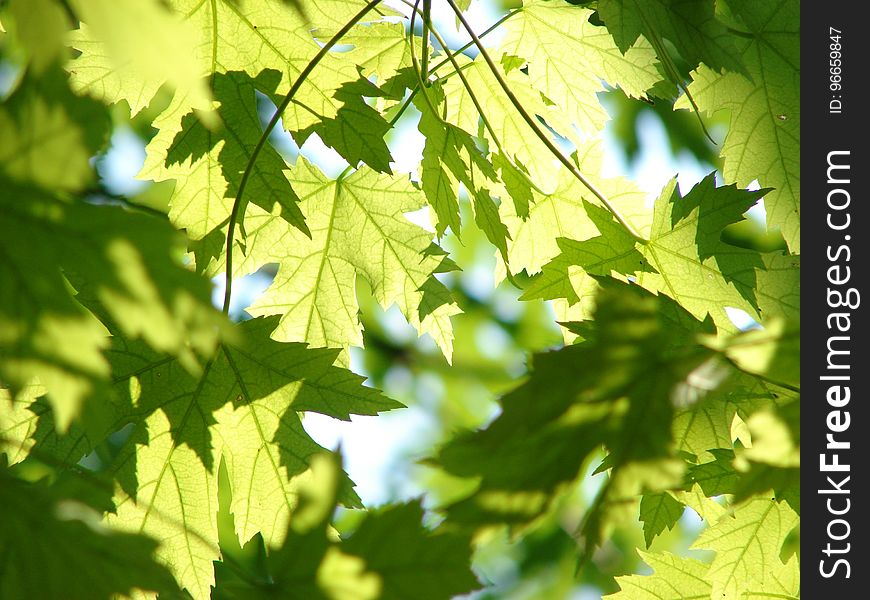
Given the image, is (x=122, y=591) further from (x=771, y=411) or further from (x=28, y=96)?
(x=771, y=411)

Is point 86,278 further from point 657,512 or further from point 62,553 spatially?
point 657,512

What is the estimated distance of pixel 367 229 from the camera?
4.94 feet

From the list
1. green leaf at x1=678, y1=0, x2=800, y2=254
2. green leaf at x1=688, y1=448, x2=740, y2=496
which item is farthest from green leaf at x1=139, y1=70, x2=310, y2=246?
green leaf at x1=678, y1=0, x2=800, y2=254

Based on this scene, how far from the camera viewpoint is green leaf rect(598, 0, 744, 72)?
1194 mm

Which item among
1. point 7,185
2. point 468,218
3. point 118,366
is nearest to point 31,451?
point 118,366

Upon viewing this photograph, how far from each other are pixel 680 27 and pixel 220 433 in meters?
0.97

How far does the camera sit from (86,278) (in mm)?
618

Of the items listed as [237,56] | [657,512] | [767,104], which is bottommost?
[657,512]

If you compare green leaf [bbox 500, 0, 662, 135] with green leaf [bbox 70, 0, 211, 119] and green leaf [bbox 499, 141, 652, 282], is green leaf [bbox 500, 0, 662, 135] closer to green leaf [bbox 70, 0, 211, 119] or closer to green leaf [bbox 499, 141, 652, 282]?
green leaf [bbox 499, 141, 652, 282]

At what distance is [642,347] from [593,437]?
100 millimetres

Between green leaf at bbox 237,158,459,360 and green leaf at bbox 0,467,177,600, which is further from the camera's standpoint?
green leaf at bbox 237,158,459,360

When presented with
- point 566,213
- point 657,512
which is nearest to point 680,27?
point 566,213

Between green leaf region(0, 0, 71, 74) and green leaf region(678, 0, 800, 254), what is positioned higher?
green leaf region(678, 0, 800, 254)
